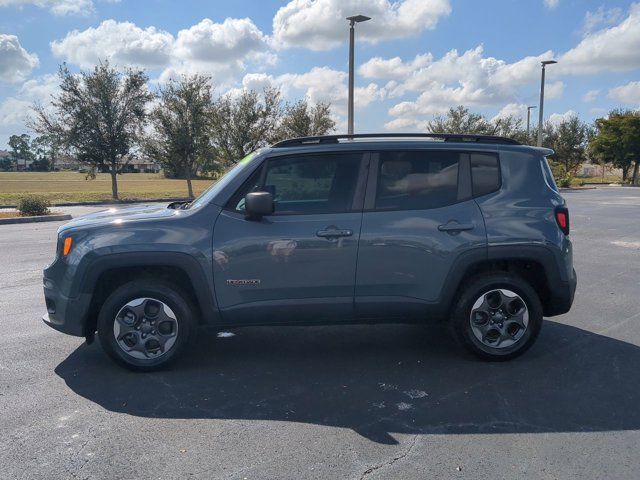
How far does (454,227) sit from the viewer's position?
4.38 metres

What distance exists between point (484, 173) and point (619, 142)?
1955 inches

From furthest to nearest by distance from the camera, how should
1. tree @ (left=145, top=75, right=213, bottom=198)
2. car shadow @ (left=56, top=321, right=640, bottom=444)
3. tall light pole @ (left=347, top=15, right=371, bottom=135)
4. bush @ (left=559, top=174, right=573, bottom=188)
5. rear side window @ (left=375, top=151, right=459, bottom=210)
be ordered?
1. bush @ (left=559, top=174, right=573, bottom=188)
2. tree @ (left=145, top=75, right=213, bottom=198)
3. tall light pole @ (left=347, top=15, right=371, bottom=135)
4. rear side window @ (left=375, top=151, right=459, bottom=210)
5. car shadow @ (left=56, top=321, right=640, bottom=444)

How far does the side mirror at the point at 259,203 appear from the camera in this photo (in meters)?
4.09

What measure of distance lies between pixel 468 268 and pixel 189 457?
8.45ft

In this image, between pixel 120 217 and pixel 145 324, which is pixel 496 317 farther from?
pixel 120 217

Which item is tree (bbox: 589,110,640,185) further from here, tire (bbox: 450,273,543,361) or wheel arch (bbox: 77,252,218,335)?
wheel arch (bbox: 77,252,218,335)

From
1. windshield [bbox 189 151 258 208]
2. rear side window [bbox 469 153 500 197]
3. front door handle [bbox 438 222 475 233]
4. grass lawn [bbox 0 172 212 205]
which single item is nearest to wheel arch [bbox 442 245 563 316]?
front door handle [bbox 438 222 475 233]

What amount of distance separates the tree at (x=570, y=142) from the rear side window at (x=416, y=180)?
49.6 m

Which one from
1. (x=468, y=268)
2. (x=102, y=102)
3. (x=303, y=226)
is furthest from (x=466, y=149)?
(x=102, y=102)

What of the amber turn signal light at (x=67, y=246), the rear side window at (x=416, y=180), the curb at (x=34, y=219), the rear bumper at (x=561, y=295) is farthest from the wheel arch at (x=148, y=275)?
the curb at (x=34, y=219)

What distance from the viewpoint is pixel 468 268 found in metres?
4.45

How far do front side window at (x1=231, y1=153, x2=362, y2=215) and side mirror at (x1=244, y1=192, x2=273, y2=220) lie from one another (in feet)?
0.84

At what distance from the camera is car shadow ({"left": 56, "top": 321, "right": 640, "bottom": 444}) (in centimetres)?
361

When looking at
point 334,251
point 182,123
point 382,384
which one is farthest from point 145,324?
point 182,123
